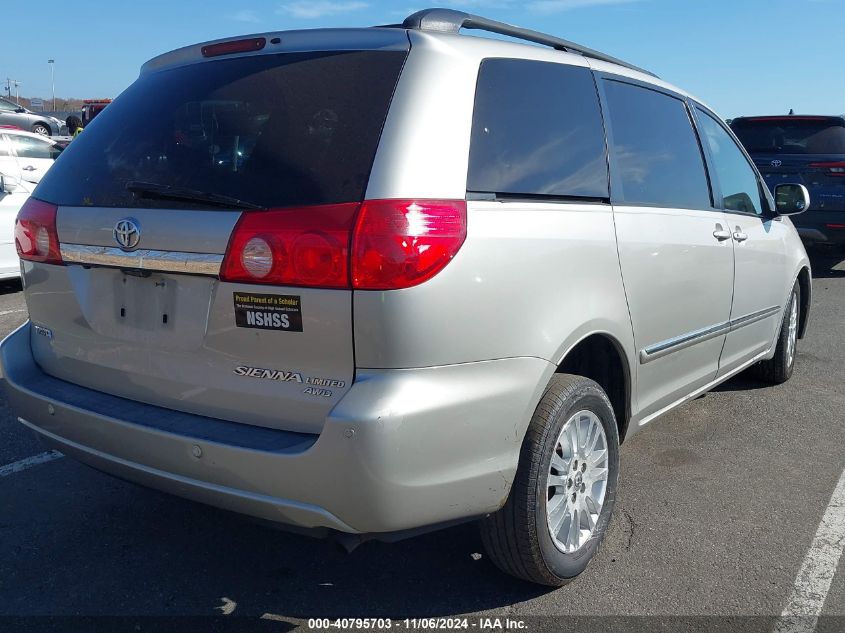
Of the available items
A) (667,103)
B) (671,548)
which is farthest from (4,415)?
(667,103)

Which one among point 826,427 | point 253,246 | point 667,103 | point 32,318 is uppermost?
point 667,103

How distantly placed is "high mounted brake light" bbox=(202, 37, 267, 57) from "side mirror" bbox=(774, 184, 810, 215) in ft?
11.4

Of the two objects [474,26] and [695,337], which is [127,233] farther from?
[695,337]

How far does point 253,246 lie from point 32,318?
122cm

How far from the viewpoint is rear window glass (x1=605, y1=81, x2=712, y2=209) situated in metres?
3.38

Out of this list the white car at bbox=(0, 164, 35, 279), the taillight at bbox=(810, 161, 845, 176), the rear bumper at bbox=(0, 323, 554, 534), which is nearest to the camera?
the rear bumper at bbox=(0, 323, 554, 534)

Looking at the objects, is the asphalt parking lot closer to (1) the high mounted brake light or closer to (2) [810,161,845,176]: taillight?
(1) the high mounted brake light

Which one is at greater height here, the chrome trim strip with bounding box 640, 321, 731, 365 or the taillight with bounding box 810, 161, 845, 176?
the taillight with bounding box 810, 161, 845, 176

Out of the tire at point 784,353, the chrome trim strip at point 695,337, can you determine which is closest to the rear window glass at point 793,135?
the tire at point 784,353

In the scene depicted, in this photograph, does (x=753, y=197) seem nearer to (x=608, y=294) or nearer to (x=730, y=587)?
(x=608, y=294)

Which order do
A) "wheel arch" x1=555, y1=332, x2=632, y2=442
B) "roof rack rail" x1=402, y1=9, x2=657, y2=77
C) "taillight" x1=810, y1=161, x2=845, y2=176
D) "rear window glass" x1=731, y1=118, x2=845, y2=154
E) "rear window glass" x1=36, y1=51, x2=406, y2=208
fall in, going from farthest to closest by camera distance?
"rear window glass" x1=731, y1=118, x2=845, y2=154 < "taillight" x1=810, y1=161, x2=845, y2=176 < "wheel arch" x1=555, y1=332, x2=632, y2=442 < "roof rack rail" x1=402, y1=9, x2=657, y2=77 < "rear window glass" x1=36, y1=51, x2=406, y2=208

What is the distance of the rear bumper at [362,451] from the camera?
2.23m

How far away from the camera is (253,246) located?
2.35 meters

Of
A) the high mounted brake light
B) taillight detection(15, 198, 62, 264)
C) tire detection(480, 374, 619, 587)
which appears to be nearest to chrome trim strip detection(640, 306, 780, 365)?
tire detection(480, 374, 619, 587)
